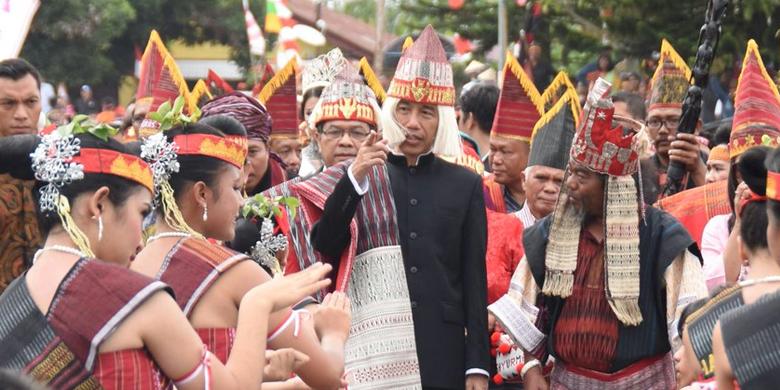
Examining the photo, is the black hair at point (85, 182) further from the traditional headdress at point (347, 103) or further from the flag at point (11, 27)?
the flag at point (11, 27)

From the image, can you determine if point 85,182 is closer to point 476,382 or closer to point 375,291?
point 375,291

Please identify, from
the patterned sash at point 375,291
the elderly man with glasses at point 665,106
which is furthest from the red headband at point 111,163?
the elderly man with glasses at point 665,106

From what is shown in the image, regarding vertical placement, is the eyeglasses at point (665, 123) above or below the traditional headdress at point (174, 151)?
below

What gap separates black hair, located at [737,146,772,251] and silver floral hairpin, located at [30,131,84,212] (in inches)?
82.2

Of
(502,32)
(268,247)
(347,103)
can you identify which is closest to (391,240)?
(268,247)

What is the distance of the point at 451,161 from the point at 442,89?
638 millimetres

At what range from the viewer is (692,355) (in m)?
4.84

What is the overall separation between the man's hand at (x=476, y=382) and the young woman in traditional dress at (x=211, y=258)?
1878 mm

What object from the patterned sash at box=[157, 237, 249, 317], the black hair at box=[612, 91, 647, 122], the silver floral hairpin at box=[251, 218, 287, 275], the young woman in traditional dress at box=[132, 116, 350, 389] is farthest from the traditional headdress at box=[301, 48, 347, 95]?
the patterned sash at box=[157, 237, 249, 317]

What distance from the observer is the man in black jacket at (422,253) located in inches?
269

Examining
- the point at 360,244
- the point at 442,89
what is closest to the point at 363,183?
the point at 360,244

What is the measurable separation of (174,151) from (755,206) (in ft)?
6.18

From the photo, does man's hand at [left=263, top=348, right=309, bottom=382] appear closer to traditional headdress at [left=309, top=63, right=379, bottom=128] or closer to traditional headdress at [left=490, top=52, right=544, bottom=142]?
traditional headdress at [left=309, top=63, right=379, bottom=128]

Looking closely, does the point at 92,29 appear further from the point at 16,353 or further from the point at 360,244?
the point at 16,353
